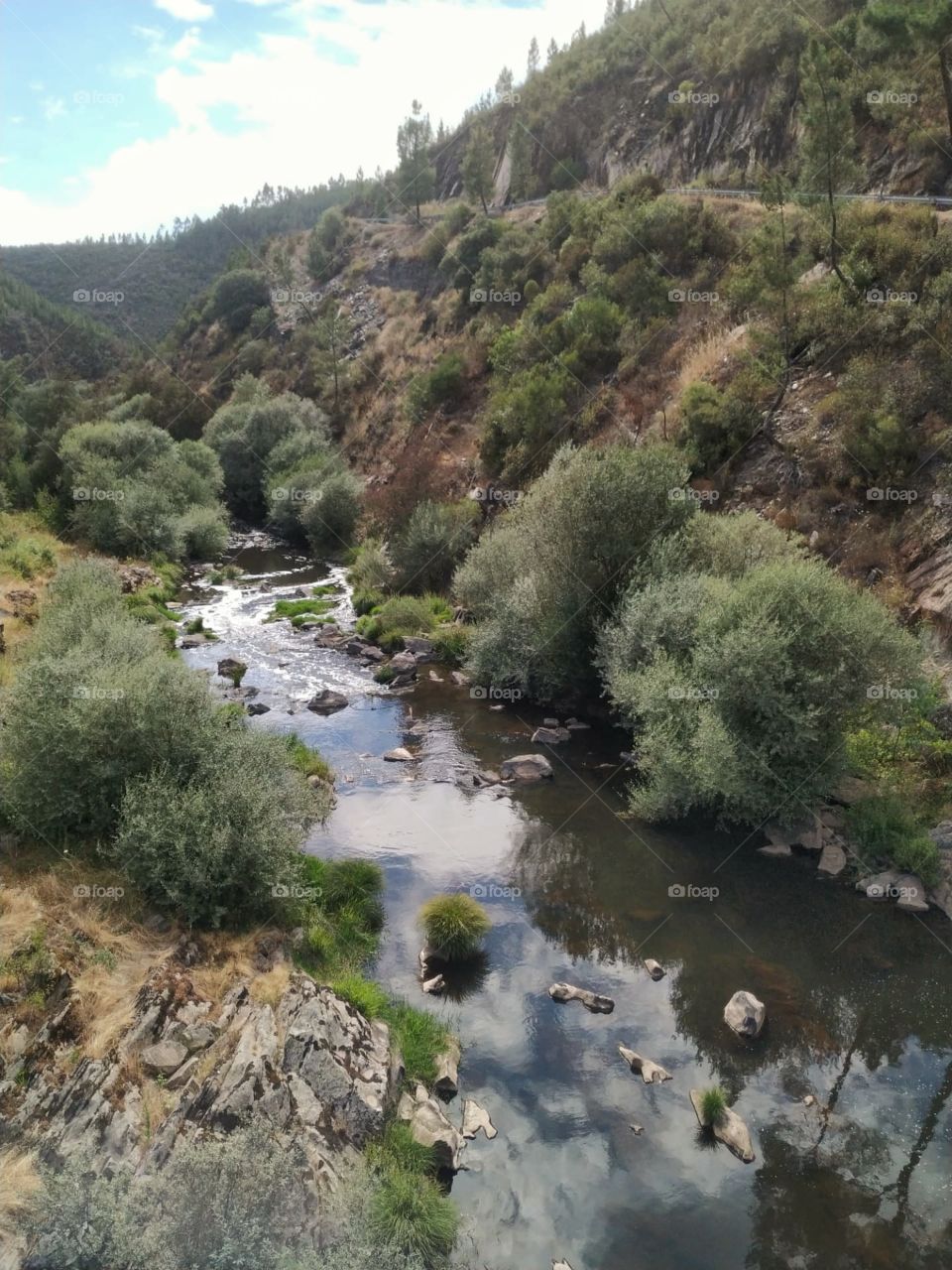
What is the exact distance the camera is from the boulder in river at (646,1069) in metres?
12.5

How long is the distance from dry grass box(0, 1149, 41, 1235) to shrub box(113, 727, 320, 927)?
4868 millimetres

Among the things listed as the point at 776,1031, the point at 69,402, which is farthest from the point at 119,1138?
the point at 69,402

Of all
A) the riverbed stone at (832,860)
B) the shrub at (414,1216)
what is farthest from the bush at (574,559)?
the shrub at (414,1216)

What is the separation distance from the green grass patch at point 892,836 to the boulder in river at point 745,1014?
5.61m

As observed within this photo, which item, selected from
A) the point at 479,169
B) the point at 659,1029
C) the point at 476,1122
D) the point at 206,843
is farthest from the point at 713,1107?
the point at 479,169

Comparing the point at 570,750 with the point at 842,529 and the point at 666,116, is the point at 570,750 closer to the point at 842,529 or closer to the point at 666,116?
the point at 842,529

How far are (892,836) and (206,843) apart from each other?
14429mm

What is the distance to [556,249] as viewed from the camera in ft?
188

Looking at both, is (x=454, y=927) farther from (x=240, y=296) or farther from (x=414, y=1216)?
(x=240, y=296)

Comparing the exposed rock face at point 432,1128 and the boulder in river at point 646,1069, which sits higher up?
the exposed rock face at point 432,1128

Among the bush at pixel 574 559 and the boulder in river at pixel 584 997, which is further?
the bush at pixel 574 559

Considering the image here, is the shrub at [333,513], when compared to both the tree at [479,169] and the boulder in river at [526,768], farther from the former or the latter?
the tree at [479,169]

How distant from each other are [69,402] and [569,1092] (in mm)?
59751

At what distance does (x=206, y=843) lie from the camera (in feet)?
46.0
